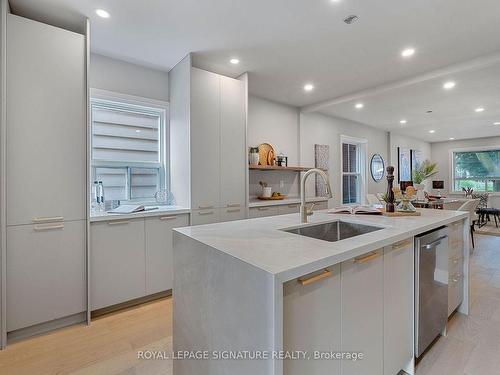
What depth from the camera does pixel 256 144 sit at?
4199 mm

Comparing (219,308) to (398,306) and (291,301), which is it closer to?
(291,301)

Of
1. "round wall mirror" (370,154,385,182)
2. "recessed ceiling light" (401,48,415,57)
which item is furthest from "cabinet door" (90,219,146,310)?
"round wall mirror" (370,154,385,182)

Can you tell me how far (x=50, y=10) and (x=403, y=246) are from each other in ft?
10.5

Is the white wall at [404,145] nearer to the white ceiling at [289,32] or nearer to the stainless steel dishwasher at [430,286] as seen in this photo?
the white ceiling at [289,32]

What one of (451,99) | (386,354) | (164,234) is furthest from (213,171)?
(451,99)

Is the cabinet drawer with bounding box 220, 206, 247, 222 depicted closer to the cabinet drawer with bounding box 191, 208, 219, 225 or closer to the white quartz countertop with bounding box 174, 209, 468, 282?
the cabinet drawer with bounding box 191, 208, 219, 225

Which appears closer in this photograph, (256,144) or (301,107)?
(256,144)

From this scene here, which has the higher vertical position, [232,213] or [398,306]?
[232,213]

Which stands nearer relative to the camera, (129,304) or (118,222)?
(118,222)

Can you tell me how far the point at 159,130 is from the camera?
331cm

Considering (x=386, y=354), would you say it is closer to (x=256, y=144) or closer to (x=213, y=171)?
(x=213, y=171)

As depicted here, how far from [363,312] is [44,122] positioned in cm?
260

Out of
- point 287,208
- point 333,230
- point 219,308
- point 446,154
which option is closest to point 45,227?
point 219,308

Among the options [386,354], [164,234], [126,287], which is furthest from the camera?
[164,234]
